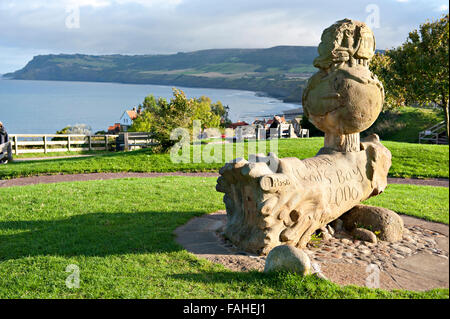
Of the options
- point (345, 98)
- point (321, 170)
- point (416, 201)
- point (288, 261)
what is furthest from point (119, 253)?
point (416, 201)

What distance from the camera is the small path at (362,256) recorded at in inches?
222

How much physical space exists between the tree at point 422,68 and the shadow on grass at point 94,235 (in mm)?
15501

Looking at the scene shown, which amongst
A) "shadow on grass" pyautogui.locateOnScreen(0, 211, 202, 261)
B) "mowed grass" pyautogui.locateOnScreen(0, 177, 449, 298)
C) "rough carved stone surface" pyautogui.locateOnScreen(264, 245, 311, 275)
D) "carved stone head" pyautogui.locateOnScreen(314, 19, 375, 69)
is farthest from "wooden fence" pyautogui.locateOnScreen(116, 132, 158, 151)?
"rough carved stone surface" pyautogui.locateOnScreen(264, 245, 311, 275)

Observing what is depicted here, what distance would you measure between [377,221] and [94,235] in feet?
18.5

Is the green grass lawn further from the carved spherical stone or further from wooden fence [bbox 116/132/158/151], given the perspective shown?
the carved spherical stone

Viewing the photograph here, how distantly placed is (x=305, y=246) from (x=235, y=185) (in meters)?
1.71

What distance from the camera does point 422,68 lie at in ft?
63.8

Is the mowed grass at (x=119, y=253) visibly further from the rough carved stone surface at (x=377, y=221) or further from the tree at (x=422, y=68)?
the tree at (x=422, y=68)

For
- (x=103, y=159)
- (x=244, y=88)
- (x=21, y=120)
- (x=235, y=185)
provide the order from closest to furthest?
(x=235, y=185) → (x=103, y=159) → (x=21, y=120) → (x=244, y=88)

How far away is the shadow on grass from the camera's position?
668 centimetres

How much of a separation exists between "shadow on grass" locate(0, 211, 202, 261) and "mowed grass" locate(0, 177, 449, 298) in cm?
2

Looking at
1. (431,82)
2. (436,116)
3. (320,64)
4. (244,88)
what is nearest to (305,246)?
(320,64)

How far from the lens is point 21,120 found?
8562 cm
